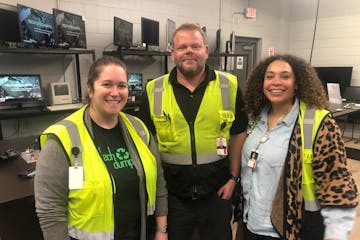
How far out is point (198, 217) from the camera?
1596mm

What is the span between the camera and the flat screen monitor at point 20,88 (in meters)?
2.89

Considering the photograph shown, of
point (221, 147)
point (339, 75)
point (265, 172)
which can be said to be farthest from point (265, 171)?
point (339, 75)

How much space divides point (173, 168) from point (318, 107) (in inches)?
31.0

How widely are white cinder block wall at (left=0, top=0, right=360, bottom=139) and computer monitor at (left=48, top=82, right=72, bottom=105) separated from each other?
364mm

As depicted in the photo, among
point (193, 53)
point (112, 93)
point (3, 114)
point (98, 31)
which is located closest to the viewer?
point (112, 93)

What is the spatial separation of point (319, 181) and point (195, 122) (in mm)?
662

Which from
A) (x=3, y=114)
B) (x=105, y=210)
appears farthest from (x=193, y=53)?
(x=3, y=114)

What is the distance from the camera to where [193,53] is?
1499mm

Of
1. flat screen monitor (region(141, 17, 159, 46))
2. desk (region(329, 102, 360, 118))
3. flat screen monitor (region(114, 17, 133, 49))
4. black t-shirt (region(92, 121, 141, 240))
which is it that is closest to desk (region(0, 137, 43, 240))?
black t-shirt (region(92, 121, 141, 240))

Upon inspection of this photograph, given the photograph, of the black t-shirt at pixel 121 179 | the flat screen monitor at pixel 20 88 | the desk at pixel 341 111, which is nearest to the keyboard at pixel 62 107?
the flat screen monitor at pixel 20 88

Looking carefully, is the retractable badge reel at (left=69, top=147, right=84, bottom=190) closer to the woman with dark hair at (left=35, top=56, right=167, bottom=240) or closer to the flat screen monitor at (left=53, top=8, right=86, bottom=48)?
the woman with dark hair at (left=35, top=56, right=167, bottom=240)

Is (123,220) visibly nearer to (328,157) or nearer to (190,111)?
(190,111)

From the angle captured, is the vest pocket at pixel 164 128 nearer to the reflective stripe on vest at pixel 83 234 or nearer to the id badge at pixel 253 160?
the id badge at pixel 253 160

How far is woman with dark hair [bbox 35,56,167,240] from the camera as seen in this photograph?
1.03 meters
